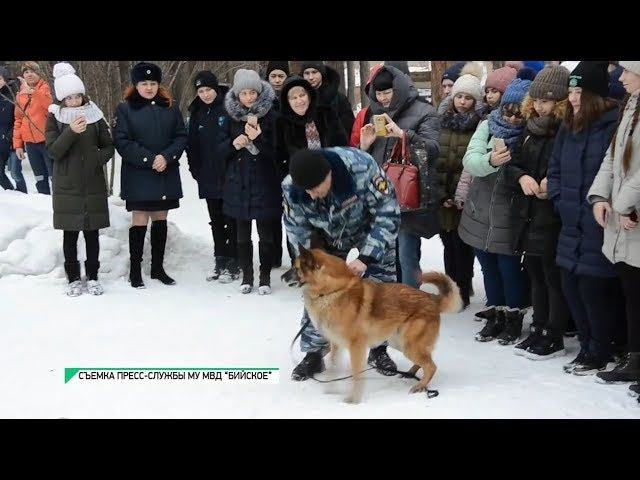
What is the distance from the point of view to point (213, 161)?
23.3 feet

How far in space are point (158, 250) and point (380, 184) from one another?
10.6 ft

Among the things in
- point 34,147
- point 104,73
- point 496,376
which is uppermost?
point 104,73

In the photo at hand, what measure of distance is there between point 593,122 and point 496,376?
1777 millimetres

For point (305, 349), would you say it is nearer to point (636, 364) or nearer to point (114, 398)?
point (114, 398)

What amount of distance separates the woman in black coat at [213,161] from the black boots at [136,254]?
70cm

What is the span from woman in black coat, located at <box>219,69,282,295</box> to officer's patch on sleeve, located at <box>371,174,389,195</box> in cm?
224

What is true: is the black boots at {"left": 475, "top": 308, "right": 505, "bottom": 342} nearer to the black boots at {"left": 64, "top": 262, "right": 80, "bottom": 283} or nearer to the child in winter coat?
the child in winter coat

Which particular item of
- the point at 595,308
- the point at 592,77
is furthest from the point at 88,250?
the point at 592,77

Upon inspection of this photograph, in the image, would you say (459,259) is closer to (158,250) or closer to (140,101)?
(158,250)

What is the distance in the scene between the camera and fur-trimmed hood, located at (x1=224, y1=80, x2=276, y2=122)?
666 cm

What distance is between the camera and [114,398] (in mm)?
4449

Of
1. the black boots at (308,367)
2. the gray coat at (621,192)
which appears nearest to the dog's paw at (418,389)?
the black boots at (308,367)

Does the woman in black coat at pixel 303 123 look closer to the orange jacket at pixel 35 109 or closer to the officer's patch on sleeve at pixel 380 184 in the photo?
the officer's patch on sleeve at pixel 380 184

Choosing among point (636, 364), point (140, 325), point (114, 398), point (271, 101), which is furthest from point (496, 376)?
point (271, 101)
